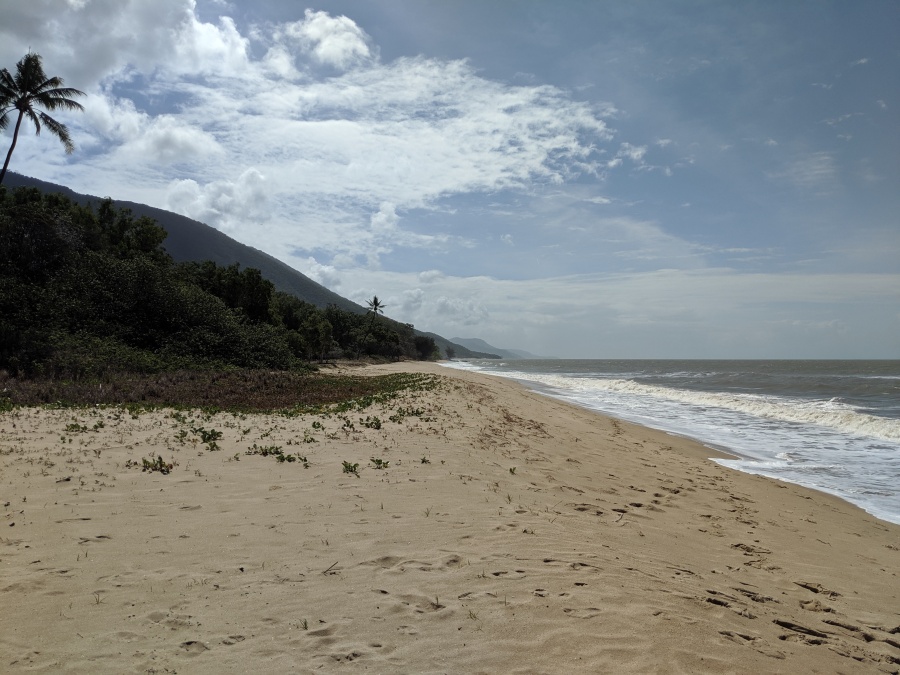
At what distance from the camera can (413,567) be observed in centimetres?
445

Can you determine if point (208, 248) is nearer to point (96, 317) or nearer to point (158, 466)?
point (96, 317)

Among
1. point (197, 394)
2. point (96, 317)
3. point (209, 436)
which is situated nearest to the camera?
point (209, 436)

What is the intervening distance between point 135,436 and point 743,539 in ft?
30.5

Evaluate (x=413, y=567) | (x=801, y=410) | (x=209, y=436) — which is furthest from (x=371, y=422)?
(x=801, y=410)

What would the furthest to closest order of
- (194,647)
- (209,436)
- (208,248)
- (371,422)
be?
1. (208,248)
2. (371,422)
3. (209,436)
4. (194,647)

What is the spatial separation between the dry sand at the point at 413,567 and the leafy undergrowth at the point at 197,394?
4076 millimetres

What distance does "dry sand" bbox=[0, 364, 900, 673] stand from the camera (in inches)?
132

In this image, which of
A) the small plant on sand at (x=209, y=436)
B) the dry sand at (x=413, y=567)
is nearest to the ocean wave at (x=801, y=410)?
the dry sand at (x=413, y=567)

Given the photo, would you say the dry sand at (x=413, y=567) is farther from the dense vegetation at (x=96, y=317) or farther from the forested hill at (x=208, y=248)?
the forested hill at (x=208, y=248)

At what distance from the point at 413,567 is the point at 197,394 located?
13.0m

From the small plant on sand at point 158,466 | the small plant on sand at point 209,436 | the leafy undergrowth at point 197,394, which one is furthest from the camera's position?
the leafy undergrowth at point 197,394

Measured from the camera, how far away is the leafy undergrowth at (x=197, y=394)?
12.9m

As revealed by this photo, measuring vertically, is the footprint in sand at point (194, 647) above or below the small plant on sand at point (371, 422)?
below

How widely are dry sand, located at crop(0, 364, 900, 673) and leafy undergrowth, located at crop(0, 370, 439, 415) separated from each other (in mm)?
4076
